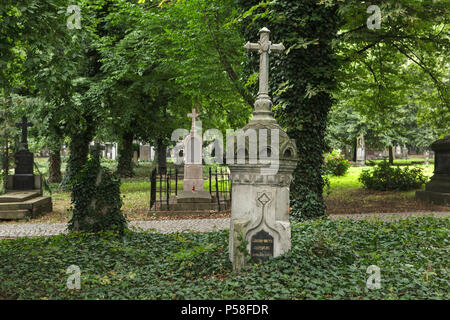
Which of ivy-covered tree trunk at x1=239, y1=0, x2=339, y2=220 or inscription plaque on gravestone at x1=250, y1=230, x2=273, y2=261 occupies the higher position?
ivy-covered tree trunk at x1=239, y1=0, x2=339, y2=220

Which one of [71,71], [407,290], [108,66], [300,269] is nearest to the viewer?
[407,290]

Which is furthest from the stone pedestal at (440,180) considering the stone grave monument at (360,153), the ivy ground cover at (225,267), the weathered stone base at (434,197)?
the stone grave monument at (360,153)

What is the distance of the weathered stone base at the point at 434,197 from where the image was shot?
40.6 feet

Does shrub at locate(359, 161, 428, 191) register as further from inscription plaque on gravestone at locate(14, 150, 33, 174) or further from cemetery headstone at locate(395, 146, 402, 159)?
cemetery headstone at locate(395, 146, 402, 159)

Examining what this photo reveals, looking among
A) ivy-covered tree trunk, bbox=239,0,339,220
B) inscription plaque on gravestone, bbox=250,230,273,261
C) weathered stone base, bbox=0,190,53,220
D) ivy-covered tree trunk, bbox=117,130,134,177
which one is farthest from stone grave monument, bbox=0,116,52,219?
ivy-covered tree trunk, bbox=117,130,134,177

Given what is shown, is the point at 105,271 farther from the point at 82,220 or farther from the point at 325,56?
the point at 325,56

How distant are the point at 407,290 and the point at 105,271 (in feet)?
13.6

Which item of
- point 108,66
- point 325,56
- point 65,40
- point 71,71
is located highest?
point 108,66

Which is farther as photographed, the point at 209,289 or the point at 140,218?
the point at 140,218

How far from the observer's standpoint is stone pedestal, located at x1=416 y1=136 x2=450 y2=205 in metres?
12.6

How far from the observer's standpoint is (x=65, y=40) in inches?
252

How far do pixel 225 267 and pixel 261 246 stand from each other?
24.6 inches

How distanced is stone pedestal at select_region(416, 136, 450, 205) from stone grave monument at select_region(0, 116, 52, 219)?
42.5 feet
